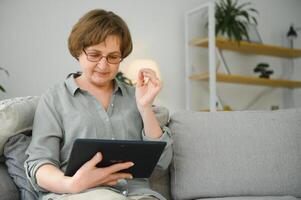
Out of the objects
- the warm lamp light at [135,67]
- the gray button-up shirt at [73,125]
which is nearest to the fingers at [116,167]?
the gray button-up shirt at [73,125]

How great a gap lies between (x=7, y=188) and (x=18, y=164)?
9 cm

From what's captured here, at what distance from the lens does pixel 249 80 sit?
13.8ft

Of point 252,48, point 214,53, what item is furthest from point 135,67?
point 252,48

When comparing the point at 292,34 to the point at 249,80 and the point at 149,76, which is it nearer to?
the point at 249,80

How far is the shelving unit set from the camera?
3.80m

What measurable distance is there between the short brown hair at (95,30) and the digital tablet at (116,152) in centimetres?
38

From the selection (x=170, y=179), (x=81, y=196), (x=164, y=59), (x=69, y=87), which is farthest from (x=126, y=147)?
(x=164, y=59)

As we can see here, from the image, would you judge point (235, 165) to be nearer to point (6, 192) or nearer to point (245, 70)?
point (6, 192)

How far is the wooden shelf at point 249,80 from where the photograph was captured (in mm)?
3938

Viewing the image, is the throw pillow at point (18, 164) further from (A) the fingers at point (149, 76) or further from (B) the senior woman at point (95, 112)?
(A) the fingers at point (149, 76)

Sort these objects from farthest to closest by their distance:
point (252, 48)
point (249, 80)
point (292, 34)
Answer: point (292, 34), point (252, 48), point (249, 80)

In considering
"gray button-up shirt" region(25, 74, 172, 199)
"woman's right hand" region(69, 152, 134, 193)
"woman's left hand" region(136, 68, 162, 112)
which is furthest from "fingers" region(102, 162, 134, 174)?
"woman's left hand" region(136, 68, 162, 112)

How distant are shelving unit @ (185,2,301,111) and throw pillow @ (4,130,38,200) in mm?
2691

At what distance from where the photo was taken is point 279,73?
4836mm
